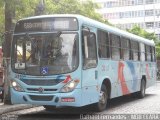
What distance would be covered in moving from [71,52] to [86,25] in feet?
3.82

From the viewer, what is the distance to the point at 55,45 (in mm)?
12297

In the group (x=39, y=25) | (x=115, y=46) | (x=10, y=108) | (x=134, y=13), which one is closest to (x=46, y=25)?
(x=39, y=25)

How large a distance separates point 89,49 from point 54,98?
1841 millimetres

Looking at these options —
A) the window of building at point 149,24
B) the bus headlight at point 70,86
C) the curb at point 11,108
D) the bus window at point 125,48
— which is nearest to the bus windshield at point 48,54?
the bus headlight at point 70,86

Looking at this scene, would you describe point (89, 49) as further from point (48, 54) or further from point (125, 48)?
point (125, 48)

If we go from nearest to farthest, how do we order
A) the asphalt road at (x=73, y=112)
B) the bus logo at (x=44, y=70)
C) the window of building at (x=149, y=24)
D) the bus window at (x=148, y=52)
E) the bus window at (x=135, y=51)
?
1. the bus logo at (x=44, y=70)
2. the asphalt road at (x=73, y=112)
3. the bus window at (x=135, y=51)
4. the bus window at (x=148, y=52)
5. the window of building at (x=149, y=24)

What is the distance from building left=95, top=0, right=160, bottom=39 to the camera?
8019 centimetres

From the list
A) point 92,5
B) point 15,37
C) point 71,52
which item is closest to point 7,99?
point 15,37

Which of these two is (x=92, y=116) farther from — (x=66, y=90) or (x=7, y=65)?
(x=7, y=65)

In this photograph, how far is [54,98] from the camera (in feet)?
39.5

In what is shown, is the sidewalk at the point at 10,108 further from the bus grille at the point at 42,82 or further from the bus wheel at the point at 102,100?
the bus wheel at the point at 102,100

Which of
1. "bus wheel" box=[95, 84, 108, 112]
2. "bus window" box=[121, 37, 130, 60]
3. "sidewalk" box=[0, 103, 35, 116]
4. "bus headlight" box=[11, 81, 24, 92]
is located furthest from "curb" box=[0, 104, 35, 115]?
"bus window" box=[121, 37, 130, 60]

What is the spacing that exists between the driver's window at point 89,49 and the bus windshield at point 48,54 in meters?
0.35

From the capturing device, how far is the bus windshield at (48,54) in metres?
12.1
